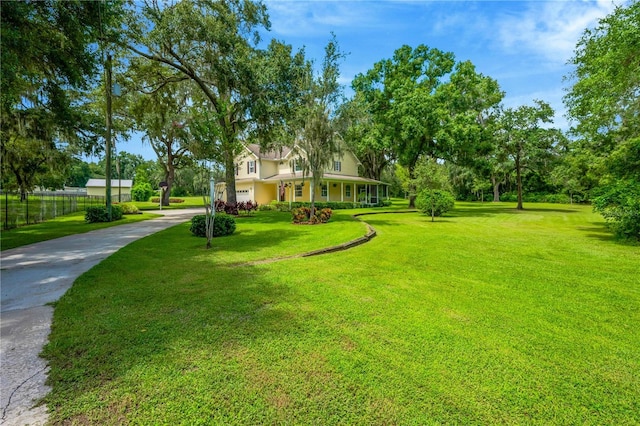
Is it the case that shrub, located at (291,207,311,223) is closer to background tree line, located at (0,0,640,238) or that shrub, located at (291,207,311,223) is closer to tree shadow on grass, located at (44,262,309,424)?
background tree line, located at (0,0,640,238)

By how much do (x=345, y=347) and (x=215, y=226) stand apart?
917 centimetres

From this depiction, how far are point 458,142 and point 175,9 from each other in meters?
23.0

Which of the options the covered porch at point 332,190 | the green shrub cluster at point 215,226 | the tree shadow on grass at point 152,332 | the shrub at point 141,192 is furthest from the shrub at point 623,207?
the shrub at point 141,192

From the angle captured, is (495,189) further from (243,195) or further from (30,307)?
(30,307)

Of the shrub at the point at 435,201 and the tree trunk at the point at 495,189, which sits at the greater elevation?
the tree trunk at the point at 495,189

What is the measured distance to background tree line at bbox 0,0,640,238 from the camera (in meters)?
9.17

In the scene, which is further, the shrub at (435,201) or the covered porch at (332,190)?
the covered porch at (332,190)

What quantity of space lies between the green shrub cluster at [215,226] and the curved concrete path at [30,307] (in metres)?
2.41

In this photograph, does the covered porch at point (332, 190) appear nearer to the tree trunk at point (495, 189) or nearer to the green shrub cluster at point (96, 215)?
the green shrub cluster at point (96, 215)

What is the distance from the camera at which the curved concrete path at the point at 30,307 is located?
2.33 meters

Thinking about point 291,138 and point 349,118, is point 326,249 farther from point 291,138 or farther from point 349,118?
point 291,138

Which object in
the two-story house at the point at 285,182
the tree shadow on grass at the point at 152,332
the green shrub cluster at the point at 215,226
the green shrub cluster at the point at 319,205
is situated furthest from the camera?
the two-story house at the point at 285,182

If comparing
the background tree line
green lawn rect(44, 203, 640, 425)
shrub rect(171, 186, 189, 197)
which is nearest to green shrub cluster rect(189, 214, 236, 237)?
the background tree line

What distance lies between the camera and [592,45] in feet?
43.3
